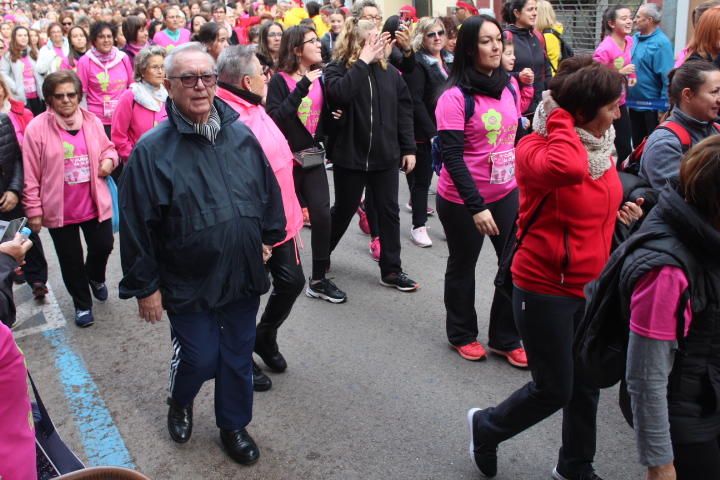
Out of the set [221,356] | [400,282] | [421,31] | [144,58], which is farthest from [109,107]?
[221,356]

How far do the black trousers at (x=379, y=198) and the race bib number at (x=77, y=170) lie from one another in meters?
1.72

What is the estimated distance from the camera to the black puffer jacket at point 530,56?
6.63 m

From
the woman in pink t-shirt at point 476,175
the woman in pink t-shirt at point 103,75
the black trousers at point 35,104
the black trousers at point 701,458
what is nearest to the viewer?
the black trousers at point 701,458

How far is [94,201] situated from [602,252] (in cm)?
353

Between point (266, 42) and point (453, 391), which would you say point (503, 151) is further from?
point (266, 42)

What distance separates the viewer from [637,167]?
3.91 m

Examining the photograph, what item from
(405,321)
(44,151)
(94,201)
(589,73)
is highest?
(589,73)

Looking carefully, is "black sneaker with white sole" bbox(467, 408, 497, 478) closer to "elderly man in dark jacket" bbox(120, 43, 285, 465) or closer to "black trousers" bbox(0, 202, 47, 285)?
"elderly man in dark jacket" bbox(120, 43, 285, 465)

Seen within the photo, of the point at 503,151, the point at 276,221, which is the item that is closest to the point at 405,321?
the point at 503,151

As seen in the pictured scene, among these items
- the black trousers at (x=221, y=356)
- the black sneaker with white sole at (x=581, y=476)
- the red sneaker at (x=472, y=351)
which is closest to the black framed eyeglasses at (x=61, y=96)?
the black trousers at (x=221, y=356)

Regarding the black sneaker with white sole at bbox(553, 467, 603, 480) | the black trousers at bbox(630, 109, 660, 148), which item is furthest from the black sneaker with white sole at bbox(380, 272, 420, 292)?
the black trousers at bbox(630, 109, 660, 148)

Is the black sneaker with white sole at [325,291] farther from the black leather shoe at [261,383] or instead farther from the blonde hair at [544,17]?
Result: the blonde hair at [544,17]

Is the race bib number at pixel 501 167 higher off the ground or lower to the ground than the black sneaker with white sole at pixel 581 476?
higher

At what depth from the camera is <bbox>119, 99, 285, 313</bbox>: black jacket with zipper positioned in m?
3.26
